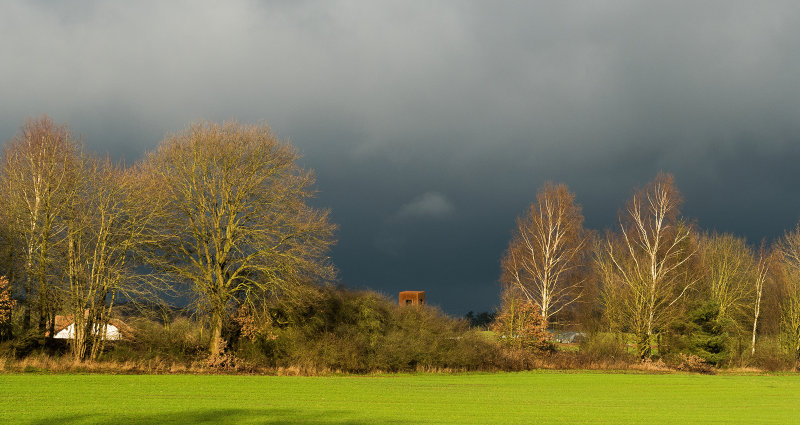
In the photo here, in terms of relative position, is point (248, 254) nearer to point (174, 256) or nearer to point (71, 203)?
point (174, 256)

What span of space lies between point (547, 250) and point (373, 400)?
31.9 meters

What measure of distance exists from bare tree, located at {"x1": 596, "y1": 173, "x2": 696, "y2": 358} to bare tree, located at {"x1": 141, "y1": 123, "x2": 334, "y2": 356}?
91.9 ft

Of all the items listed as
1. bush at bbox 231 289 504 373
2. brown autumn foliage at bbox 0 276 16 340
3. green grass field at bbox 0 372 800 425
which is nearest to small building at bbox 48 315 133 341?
brown autumn foliage at bbox 0 276 16 340

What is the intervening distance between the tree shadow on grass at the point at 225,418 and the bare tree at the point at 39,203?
20975 millimetres

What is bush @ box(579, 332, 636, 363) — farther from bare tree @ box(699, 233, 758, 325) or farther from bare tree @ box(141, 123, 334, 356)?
bare tree @ box(141, 123, 334, 356)

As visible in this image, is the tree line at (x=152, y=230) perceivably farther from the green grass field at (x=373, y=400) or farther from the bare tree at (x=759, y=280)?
the bare tree at (x=759, y=280)

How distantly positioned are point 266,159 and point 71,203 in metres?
11.1

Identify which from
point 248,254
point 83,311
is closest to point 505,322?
point 248,254

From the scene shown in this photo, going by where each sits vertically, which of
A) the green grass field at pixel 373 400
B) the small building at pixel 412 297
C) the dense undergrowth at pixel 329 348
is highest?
the small building at pixel 412 297

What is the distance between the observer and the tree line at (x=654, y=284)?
52625 mm

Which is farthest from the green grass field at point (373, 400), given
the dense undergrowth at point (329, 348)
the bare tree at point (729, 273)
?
the bare tree at point (729, 273)

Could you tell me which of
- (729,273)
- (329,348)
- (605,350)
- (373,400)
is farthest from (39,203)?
(729,273)

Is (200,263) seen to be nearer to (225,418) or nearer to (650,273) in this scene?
(225,418)

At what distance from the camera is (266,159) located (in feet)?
131
